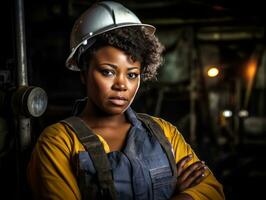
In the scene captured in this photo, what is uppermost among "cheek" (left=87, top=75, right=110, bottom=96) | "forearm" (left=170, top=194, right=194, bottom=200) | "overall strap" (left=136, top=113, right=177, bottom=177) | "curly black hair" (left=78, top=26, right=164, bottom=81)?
"curly black hair" (left=78, top=26, right=164, bottom=81)

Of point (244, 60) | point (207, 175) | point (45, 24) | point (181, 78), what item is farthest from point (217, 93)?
point (207, 175)

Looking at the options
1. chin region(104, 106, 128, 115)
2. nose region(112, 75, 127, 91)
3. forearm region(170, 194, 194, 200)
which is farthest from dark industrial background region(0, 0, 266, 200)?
forearm region(170, 194, 194, 200)

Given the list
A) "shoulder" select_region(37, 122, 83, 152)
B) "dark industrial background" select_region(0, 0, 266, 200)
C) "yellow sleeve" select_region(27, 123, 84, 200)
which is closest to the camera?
"yellow sleeve" select_region(27, 123, 84, 200)

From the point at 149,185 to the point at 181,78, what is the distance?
15.6 ft

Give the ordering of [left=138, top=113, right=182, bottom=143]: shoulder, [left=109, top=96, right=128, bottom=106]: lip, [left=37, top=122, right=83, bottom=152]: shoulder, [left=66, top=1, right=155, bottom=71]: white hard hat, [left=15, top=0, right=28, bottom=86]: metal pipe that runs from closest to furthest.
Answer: [left=37, top=122, right=83, bottom=152]: shoulder, [left=109, top=96, right=128, bottom=106]: lip, [left=66, top=1, right=155, bottom=71]: white hard hat, [left=138, top=113, right=182, bottom=143]: shoulder, [left=15, top=0, right=28, bottom=86]: metal pipe

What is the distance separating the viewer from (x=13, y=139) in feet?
8.29

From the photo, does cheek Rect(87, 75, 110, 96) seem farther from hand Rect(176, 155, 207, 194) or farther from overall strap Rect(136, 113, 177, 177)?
hand Rect(176, 155, 207, 194)

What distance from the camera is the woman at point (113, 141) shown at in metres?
1.81

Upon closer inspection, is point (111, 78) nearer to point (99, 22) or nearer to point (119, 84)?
point (119, 84)

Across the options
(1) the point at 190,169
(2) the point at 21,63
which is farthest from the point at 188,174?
(2) the point at 21,63

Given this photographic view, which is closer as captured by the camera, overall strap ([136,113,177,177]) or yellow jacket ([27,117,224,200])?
yellow jacket ([27,117,224,200])

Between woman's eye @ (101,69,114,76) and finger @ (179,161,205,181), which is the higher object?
woman's eye @ (101,69,114,76)

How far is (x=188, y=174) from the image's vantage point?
2.05 m

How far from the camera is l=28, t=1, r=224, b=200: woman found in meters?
1.81
